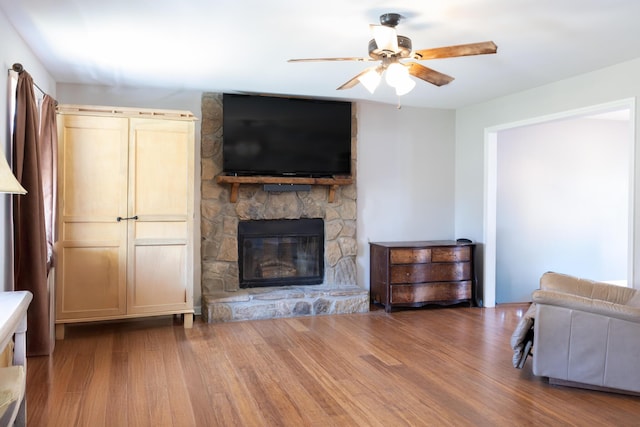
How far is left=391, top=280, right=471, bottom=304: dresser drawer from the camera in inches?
210

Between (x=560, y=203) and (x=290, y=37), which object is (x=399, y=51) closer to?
(x=290, y=37)

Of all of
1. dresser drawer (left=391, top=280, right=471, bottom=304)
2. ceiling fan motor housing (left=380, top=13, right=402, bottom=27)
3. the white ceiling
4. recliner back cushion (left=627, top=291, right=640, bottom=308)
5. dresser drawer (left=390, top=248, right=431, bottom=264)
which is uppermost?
the white ceiling

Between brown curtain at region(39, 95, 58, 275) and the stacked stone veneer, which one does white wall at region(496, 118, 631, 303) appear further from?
brown curtain at region(39, 95, 58, 275)

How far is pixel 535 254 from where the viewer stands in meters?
6.23

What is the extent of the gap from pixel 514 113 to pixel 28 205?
176 inches

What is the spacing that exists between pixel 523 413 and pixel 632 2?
2379 millimetres

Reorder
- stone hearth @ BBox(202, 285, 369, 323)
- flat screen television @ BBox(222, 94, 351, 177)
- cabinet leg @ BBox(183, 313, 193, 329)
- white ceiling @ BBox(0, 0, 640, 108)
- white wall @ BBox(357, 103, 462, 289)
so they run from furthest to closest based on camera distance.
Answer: white wall @ BBox(357, 103, 462, 289)
flat screen television @ BBox(222, 94, 351, 177)
stone hearth @ BBox(202, 285, 369, 323)
cabinet leg @ BBox(183, 313, 193, 329)
white ceiling @ BBox(0, 0, 640, 108)

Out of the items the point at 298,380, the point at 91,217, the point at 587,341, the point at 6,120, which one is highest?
the point at 6,120

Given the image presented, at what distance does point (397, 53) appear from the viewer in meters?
2.93

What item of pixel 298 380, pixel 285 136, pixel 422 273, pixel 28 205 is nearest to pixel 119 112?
pixel 28 205

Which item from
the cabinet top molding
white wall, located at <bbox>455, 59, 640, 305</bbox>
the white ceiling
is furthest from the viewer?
the cabinet top molding

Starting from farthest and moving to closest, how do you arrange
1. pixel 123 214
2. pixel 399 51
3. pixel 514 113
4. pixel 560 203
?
pixel 560 203 → pixel 514 113 → pixel 123 214 → pixel 399 51

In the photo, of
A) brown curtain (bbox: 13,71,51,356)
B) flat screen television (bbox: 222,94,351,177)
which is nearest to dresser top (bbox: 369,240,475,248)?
flat screen television (bbox: 222,94,351,177)

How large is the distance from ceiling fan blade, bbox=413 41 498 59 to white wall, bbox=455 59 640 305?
1959mm
